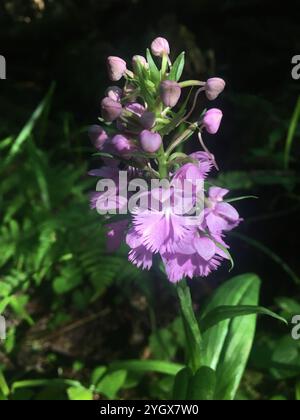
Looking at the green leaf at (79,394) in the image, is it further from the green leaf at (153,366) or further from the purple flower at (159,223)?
the purple flower at (159,223)

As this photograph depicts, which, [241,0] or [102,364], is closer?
[102,364]

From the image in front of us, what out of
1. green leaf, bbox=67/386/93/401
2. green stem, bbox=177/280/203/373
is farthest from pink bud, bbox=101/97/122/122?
green leaf, bbox=67/386/93/401

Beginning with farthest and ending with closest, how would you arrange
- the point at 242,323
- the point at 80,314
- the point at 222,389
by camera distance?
1. the point at 80,314
2. the point at 242,323
3. the point at 222,389

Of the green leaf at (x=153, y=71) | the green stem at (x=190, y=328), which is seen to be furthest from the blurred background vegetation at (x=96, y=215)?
the green leaf at (x=153, y=71)

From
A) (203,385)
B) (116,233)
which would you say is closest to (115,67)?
(116,233)

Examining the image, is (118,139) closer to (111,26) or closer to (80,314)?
(80,314)

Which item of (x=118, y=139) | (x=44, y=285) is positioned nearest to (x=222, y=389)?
(x=118, y=139)

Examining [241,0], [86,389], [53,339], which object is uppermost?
[241,0]
